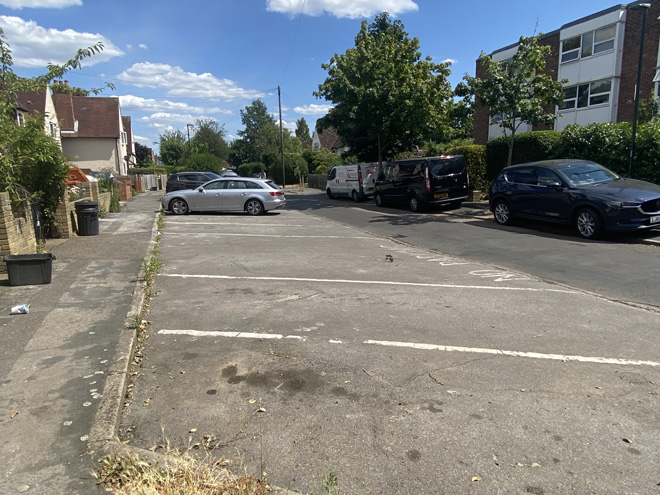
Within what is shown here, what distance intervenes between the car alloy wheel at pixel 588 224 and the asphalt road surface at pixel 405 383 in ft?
12.8

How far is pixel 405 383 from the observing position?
12.8 ft

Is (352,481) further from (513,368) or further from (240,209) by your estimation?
(240,209)

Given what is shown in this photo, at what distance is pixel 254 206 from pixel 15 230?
428 inches

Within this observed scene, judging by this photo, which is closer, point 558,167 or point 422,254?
point 422,254

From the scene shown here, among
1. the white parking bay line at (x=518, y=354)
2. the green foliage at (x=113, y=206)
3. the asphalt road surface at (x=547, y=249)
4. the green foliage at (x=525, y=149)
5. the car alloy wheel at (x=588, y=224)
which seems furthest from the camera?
the green foliage at (x=113, y=206)

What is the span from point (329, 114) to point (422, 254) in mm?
16185

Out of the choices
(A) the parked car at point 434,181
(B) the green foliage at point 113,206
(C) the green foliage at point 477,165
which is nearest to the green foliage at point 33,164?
(B) the green foliage at point 113,206

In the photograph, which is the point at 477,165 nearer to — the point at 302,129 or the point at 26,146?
the point at 26,146

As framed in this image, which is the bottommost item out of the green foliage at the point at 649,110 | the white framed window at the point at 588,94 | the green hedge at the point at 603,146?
the green hedge at the point at 603,146

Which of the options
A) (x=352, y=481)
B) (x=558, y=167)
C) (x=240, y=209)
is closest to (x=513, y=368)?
(x=352, y=481)

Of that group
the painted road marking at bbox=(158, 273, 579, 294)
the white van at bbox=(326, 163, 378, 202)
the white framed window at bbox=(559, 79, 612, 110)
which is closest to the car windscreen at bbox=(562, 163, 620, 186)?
the painted road marking at bbox=(158, 273, 579, 294)

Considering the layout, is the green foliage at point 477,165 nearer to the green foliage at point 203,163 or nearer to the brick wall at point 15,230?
the brick wall at point 15,230

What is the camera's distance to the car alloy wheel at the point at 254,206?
725 inches

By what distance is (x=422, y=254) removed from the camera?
34.1 feet
